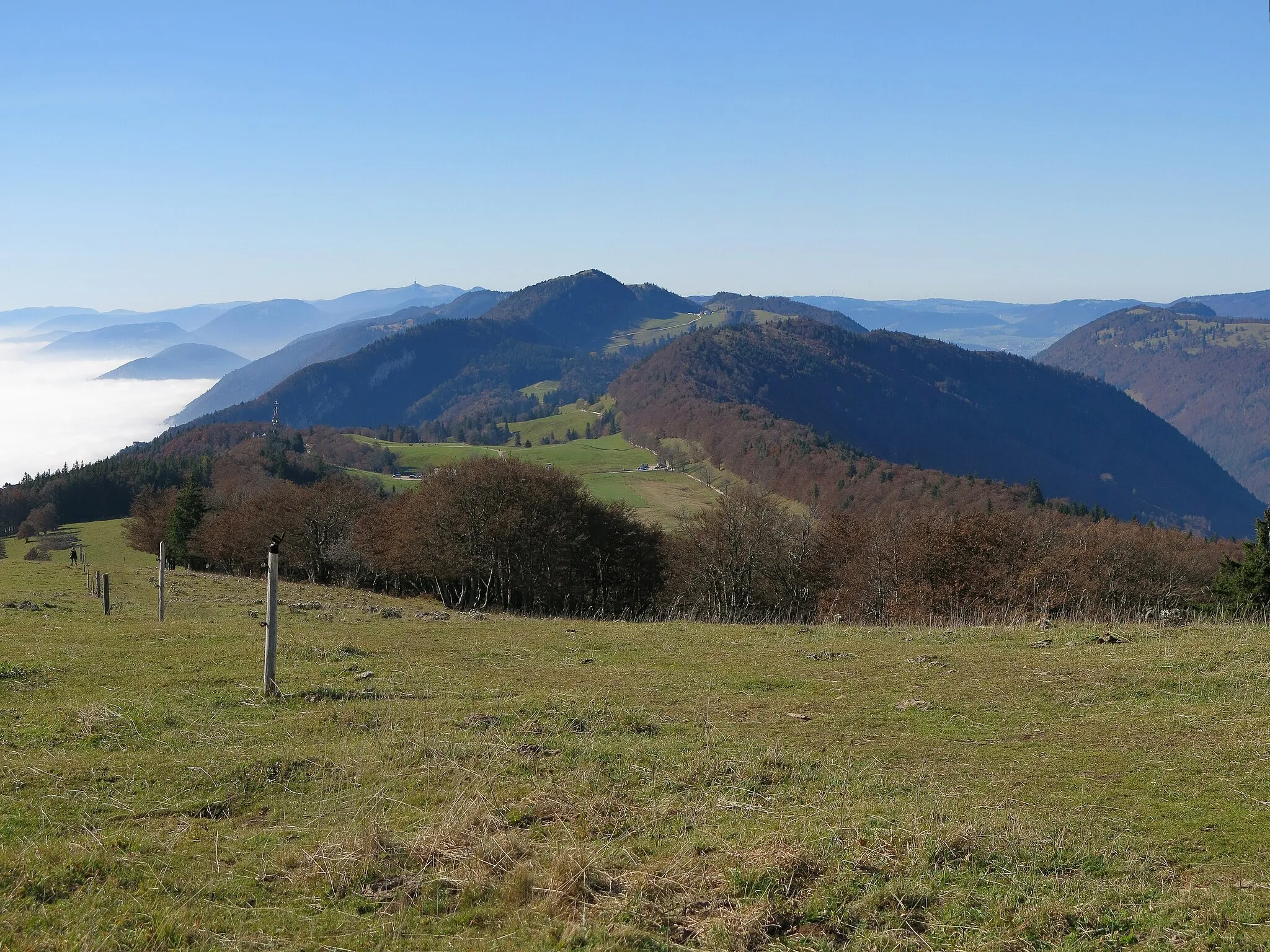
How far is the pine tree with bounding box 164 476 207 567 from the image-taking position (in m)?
71.2

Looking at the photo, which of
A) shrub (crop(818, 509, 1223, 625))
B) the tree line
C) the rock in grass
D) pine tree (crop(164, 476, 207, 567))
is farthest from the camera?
pine tree (crop(164, 476, 207, 567))

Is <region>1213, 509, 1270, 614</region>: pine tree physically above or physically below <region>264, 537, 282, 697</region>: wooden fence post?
below

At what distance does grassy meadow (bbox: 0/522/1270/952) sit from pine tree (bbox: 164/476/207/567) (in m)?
60.9

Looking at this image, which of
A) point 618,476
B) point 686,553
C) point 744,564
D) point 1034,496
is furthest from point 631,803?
point 618,476

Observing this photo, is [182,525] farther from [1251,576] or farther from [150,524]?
[1251,576]

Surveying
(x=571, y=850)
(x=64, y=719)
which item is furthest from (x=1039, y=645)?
(x=64, y=719)

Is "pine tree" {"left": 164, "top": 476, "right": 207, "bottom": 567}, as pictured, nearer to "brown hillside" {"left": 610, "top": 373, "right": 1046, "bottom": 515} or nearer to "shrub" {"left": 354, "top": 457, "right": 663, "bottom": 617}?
"shrub" {"left": 354, "top": 457, "right": 663, "bottom": 617}

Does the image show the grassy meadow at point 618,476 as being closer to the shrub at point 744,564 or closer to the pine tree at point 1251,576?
the shrub at point 744,564

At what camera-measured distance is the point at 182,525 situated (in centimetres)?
7175

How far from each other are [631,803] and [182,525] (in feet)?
241

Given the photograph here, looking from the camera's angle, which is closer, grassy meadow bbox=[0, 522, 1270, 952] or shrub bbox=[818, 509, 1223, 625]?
grassy meadow bbox=[0, 522, 1270, 952]

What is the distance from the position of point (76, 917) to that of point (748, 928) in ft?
14.6

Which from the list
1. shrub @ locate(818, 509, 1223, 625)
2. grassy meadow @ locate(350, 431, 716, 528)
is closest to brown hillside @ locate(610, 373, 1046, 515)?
grassy meadow @ locate(350, 431, 716, 528)

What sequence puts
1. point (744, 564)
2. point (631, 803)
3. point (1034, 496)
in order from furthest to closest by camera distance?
point (1034, 496), point (744, 564), point (631, 803)
